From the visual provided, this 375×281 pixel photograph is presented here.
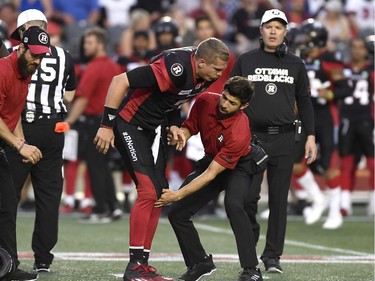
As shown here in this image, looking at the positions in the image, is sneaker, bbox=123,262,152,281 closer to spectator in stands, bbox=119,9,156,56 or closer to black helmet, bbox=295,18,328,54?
black helmet, bbox=295,18,328,54

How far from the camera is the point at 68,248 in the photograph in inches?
406

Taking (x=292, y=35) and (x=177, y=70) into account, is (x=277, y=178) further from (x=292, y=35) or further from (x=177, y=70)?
(x=292, y=35)

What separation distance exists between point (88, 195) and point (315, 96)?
364 cm

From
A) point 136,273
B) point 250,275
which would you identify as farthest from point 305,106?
point 136,273

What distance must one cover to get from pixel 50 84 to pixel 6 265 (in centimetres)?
185

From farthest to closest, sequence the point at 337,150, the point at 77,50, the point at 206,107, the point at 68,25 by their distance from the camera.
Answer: the point at 68,25, the point at 77,50, the point at 337,150, the point at 206,107

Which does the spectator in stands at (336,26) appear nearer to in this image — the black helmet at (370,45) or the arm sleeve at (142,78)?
the black helmet at (370,45)

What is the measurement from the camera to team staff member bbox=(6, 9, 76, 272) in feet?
27.5

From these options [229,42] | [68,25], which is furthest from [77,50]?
[229,42]

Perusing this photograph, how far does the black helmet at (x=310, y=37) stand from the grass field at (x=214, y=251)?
2160mm

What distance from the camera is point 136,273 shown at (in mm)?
7469

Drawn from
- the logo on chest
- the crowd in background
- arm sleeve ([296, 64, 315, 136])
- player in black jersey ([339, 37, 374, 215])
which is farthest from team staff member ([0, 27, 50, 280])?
the crowd in background

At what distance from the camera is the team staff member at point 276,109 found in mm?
8906

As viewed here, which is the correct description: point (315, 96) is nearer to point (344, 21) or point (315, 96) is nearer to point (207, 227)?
point (207, 227)
